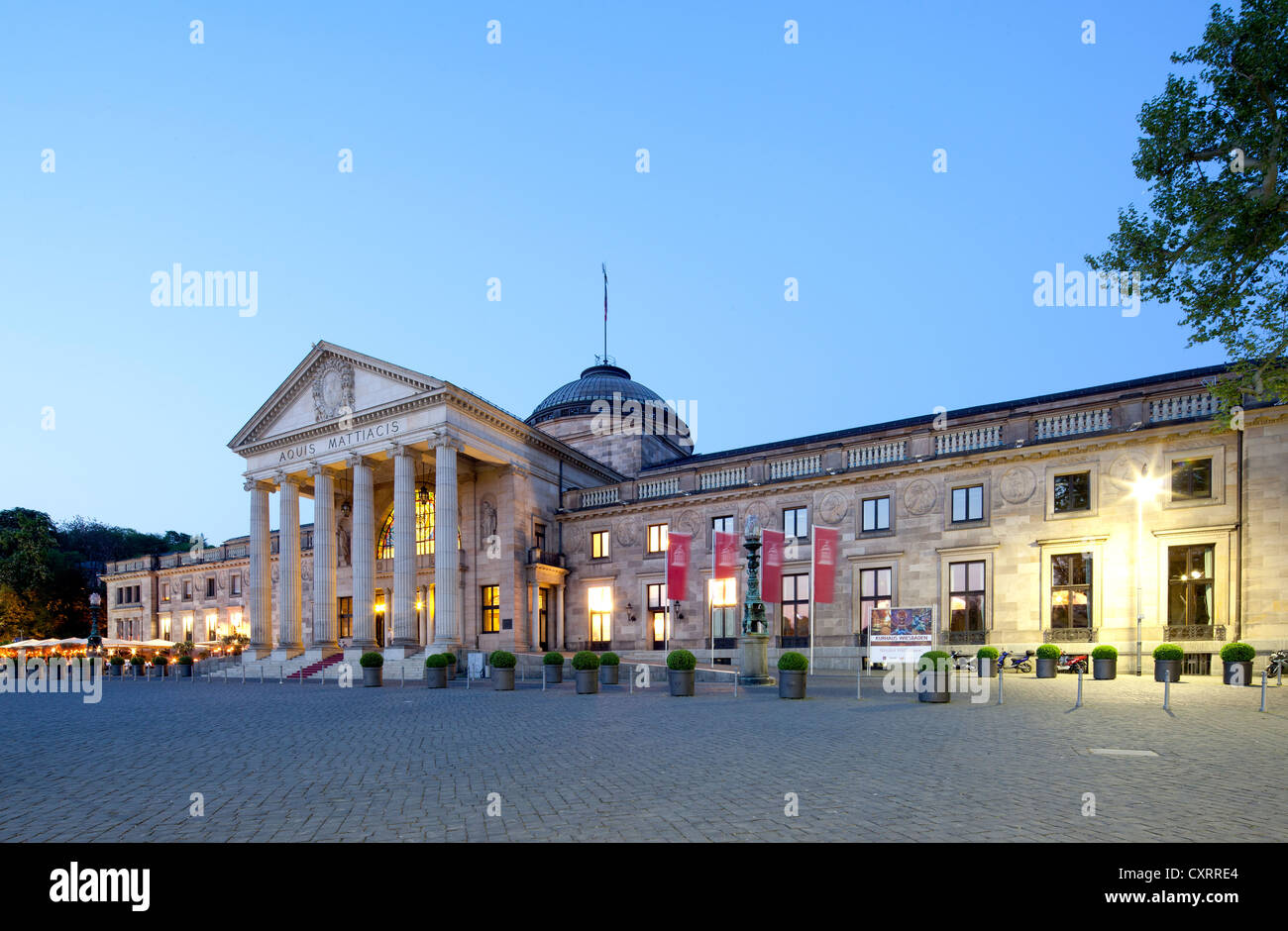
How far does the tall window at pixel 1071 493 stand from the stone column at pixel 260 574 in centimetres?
4619

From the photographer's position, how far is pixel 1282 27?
18.5 m

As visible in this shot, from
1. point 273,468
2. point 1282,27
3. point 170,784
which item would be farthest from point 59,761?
point 273,468

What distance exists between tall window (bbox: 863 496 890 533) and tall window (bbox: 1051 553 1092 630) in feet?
24.3

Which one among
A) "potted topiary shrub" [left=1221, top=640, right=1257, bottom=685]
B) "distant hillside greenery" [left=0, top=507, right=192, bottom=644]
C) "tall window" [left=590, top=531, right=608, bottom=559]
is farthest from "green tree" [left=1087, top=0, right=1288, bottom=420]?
"distant hillside greenery" [left=0, top=507, right=192, bottom=644]

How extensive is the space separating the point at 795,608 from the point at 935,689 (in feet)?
63.7

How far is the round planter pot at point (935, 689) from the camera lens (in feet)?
65.5

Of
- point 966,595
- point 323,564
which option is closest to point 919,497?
point 966,595

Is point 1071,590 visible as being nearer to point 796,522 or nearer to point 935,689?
point 796,522

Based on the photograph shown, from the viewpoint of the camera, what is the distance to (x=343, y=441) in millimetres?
46281

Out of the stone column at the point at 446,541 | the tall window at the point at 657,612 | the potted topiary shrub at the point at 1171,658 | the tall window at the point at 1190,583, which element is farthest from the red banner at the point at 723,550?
the tall window at the point at 1190,583

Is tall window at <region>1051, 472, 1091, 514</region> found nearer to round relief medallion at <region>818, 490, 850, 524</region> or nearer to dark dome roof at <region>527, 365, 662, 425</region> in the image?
round relief medallion at <region>818, 490, 850, 524</region>

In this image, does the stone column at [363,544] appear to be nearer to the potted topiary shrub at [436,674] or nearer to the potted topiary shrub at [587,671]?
the potted topiary shrub at [436,674]

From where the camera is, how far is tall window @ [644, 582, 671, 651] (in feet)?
143
